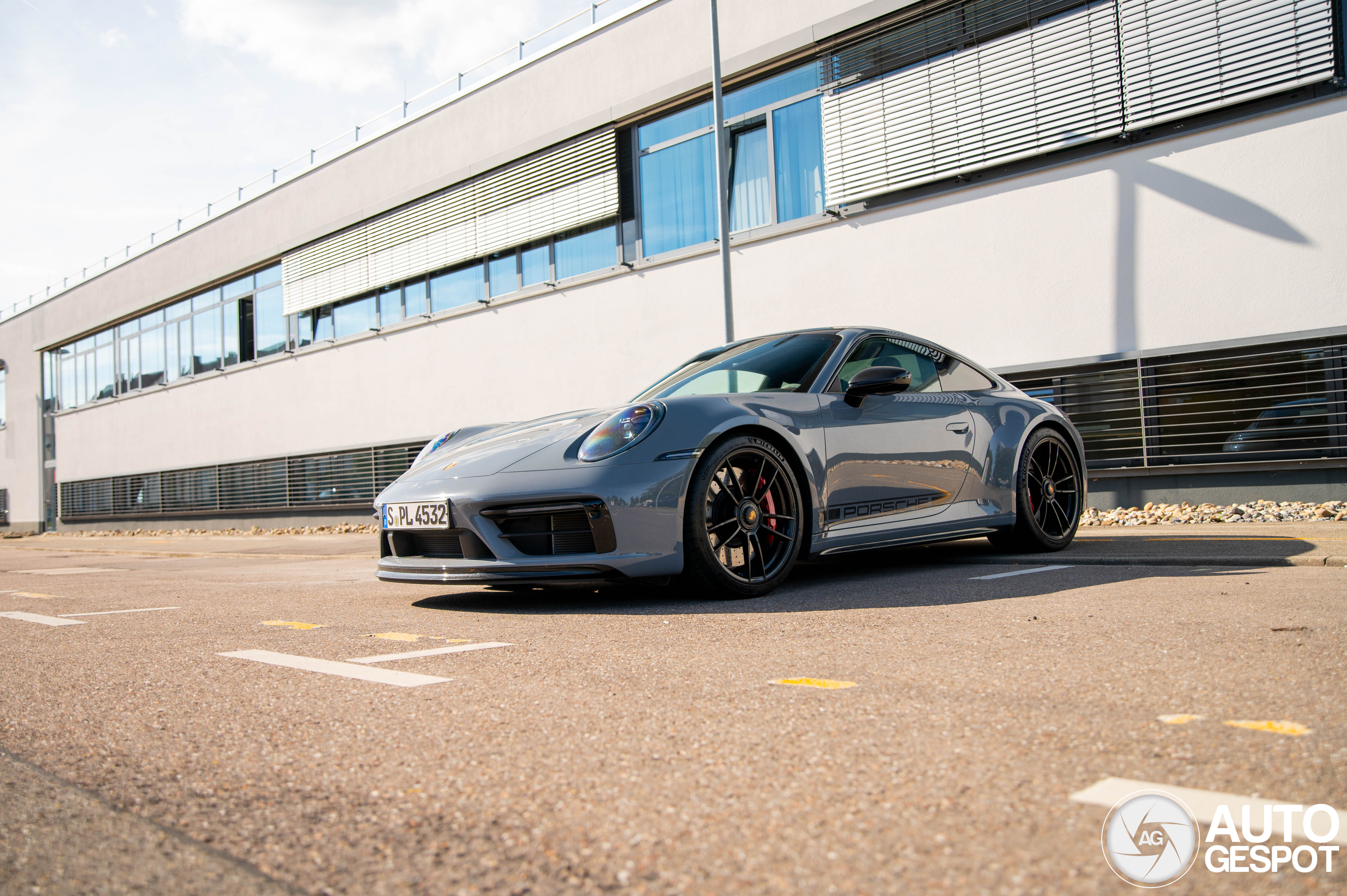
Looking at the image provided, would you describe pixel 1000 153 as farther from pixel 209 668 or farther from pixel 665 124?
pixel 209 668

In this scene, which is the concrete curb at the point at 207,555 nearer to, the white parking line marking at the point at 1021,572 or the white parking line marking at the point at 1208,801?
the white parking line marking at the point at 1021,572

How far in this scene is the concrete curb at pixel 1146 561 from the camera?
492cm

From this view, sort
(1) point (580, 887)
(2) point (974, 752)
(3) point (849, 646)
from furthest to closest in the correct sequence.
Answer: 1. (3) point (849, 646)
2. (2) point (974, 752)
3. (1) point (580, 887)

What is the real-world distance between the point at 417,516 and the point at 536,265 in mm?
12289

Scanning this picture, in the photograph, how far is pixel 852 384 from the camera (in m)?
5.01

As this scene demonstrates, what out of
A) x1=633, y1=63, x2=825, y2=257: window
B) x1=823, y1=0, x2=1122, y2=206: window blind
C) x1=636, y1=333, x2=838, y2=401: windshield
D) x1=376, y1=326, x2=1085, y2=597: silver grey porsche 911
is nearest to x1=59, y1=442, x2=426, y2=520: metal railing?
x1=633, y1=63, x2=825, y2=257: window

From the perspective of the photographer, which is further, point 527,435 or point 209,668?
point 527,435

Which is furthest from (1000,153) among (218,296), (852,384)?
(218,296)

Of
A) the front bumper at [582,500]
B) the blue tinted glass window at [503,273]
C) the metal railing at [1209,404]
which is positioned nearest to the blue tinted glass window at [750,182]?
the metal railing at [1209,404]

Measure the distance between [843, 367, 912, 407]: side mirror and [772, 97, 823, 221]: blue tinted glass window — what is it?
7.86m

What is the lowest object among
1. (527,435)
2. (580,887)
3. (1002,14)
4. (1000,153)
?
(580,887)

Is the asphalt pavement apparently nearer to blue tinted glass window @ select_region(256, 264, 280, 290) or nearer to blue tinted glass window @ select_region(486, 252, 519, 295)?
blue tinted glass window @ select_region(486, 252, 519, 295)

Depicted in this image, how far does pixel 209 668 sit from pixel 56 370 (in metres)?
35.4

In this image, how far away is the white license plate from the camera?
4.49m
